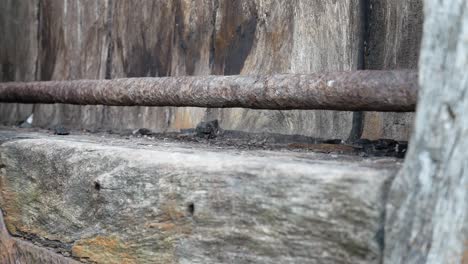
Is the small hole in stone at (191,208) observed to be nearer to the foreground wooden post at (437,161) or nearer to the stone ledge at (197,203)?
the stone ledge at (197,203)

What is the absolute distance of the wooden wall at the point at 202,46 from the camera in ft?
3.56

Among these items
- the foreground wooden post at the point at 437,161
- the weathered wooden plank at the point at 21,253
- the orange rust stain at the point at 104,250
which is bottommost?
the weathered wooden plank at the point at 21,253

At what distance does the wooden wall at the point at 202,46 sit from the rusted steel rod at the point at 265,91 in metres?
0.15

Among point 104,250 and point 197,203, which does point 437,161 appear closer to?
point 197,203

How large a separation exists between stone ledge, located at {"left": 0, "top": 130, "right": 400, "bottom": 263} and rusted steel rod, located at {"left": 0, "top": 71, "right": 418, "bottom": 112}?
0.08m

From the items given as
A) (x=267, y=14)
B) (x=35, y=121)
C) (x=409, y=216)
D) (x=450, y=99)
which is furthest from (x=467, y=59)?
(x=35, y=121)

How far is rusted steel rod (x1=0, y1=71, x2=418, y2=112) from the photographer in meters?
0.83

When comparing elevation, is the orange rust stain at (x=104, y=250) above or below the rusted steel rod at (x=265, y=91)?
below

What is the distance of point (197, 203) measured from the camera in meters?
0.81

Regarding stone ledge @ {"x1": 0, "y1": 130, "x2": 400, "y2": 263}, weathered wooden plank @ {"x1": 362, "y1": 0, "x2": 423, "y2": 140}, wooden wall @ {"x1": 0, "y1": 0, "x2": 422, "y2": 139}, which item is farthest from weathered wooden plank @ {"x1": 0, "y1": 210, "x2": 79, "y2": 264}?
weathered wooden plank @ {"x1": 362, "y1": 0, "x2": 423, "y2": 140}

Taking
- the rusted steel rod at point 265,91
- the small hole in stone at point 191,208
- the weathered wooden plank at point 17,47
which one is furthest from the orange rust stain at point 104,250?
the weathered wooden plank at point 17,47

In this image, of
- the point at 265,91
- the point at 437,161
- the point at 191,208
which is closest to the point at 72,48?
the point at 265,91

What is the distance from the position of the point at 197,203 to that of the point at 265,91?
0.27 meters

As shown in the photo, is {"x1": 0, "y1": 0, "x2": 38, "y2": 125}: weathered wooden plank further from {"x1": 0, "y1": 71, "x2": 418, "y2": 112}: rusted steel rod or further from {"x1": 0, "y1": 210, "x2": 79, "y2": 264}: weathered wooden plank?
{"x1": 0, "y1": 210, "x2": 79, "y2": 264}: weathered wooden plank
